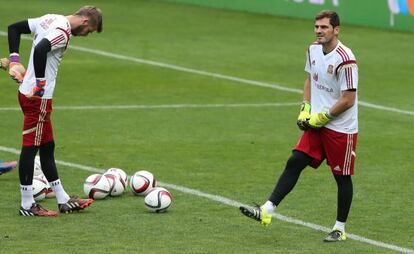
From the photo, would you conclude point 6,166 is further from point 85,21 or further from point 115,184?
point 85,21

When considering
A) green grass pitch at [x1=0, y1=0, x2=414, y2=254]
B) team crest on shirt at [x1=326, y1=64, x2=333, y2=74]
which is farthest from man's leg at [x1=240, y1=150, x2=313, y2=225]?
team crest on shirt at [x1=326, y1=64, x2=333, y2=74]

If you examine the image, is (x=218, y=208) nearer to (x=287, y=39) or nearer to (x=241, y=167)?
(x=241, y=167)

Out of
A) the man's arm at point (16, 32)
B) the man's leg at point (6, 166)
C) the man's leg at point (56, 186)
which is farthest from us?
the man's leg at point (6, 166)

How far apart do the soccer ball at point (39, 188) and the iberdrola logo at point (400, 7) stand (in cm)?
1826

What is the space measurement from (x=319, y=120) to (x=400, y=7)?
19862mm

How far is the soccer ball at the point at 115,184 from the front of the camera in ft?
42.0

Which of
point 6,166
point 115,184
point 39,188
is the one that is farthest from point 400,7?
point 39,188

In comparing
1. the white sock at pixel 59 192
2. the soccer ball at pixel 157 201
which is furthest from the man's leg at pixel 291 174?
the white sock at pixel 59 192

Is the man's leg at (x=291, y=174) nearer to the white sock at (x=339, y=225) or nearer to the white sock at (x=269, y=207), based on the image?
the white sock at (x=269, y=207)

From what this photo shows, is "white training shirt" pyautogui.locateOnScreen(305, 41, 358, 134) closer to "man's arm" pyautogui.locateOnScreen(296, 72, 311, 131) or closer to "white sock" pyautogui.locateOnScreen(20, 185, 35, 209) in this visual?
"man's arm" pyautogui.locateOnScreen(296, 72, 311, 131)

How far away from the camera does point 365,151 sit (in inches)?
632

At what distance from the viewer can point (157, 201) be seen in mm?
12070

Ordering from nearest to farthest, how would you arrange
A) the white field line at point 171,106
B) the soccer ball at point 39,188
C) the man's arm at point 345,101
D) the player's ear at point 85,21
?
the man's arm at point 345,101
the player's ear at point 85,21
the soccer ball at point 39,188
the white field line at point 171,106

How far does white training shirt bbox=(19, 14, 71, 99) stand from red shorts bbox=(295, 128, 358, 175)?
2.56m
